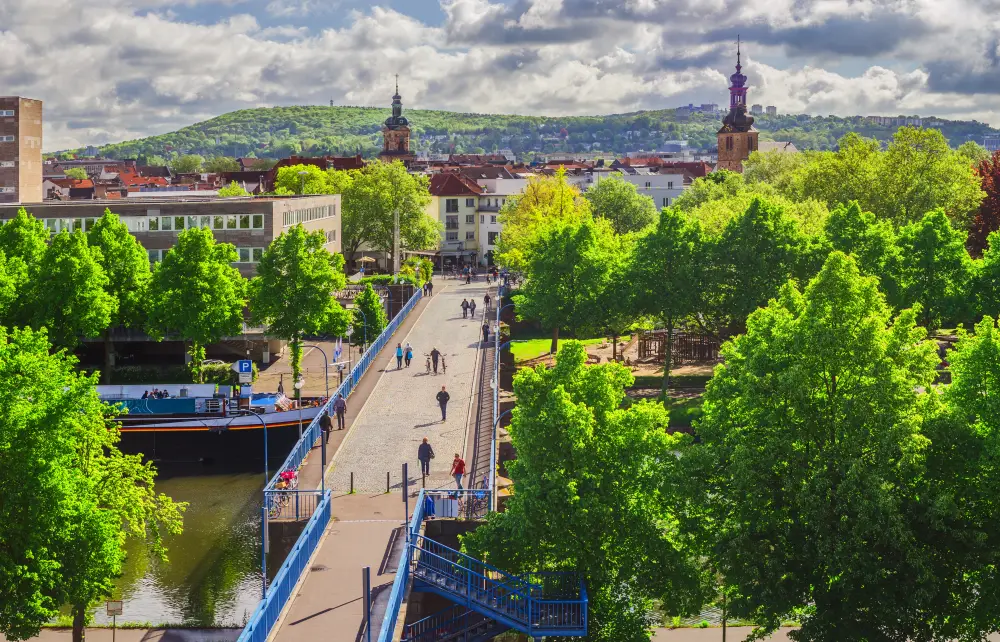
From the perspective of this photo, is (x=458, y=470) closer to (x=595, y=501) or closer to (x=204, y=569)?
(x=204, y=569)

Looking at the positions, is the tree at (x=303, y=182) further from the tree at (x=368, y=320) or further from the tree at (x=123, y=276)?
the tree at (x=123, y=276)

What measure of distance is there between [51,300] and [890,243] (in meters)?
42.8

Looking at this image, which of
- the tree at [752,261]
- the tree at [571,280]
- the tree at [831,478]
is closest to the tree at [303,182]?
the tree at [571,280]

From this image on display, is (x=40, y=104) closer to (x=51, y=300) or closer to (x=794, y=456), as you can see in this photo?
(x=51, y=300)

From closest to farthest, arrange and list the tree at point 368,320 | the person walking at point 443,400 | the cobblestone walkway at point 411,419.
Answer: the cobblestone walkway at point 411,419 → the person walking at point 443,400 → the tree at point 368,320

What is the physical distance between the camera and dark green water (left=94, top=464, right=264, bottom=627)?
122ft

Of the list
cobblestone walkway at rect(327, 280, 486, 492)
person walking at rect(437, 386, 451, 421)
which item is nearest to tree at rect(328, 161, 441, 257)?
cobblestone walkway at rect(327, 280, 486, 492)

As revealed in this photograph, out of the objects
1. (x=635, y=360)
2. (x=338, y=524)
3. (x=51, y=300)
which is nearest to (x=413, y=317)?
(x=635, y=360)

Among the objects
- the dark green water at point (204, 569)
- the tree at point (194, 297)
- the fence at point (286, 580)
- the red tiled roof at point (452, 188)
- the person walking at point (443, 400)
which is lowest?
the dark green water at point (204, 569)

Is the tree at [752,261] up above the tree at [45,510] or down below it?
above

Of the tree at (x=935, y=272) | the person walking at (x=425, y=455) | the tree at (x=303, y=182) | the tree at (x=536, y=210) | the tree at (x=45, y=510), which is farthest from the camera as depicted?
the tree at (x=303, y=182)

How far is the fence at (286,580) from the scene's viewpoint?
26891 mm

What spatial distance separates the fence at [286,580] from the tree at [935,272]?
125ft

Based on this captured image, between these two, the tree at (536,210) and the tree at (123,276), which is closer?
the tree at (123,276)
